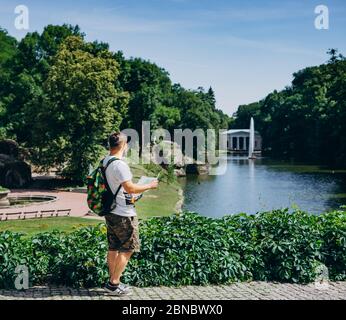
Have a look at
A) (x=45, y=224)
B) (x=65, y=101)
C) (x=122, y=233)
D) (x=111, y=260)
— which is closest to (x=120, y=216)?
(x=122, y=233)

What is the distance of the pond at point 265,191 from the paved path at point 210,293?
1804cm

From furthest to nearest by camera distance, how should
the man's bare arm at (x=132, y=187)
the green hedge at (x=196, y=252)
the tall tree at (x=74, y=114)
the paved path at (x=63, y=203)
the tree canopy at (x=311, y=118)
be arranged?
the tree canopy at (x=311, y=118)
the tall tree at (x=74, y=114)
the paved path at (x=63, y=203)
the green hedge at (x=196, y=252)
the man's bare arm at (x=132, y=187)

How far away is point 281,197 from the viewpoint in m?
40.4

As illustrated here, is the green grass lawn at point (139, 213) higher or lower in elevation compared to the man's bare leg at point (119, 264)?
lower

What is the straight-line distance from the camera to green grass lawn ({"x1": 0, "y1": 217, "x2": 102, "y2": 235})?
73.3ft

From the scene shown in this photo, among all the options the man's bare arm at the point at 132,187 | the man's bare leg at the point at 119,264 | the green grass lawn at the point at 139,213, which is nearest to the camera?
the man's bare arm at the point at 132,187

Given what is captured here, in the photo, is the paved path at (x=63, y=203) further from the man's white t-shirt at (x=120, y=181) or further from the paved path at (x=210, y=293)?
the man's white t-shirt at (x=120, y=181)

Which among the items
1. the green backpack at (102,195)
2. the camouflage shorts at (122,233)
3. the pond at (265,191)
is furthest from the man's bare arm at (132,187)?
the pond at (265,191)

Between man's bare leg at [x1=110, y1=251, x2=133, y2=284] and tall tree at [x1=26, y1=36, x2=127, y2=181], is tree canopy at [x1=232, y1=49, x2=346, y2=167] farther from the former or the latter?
man's bare leg at [x1=110, y1=251, x2=133, y2=284]

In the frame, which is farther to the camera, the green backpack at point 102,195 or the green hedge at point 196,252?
the green hedge at point 196,252

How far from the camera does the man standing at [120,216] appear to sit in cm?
736

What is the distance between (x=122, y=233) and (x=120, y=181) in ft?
2.30

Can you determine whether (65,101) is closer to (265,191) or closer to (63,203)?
(63,203)

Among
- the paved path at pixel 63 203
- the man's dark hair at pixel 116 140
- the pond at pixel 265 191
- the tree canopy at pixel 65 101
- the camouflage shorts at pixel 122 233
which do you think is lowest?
the pond at pixel 265 191
